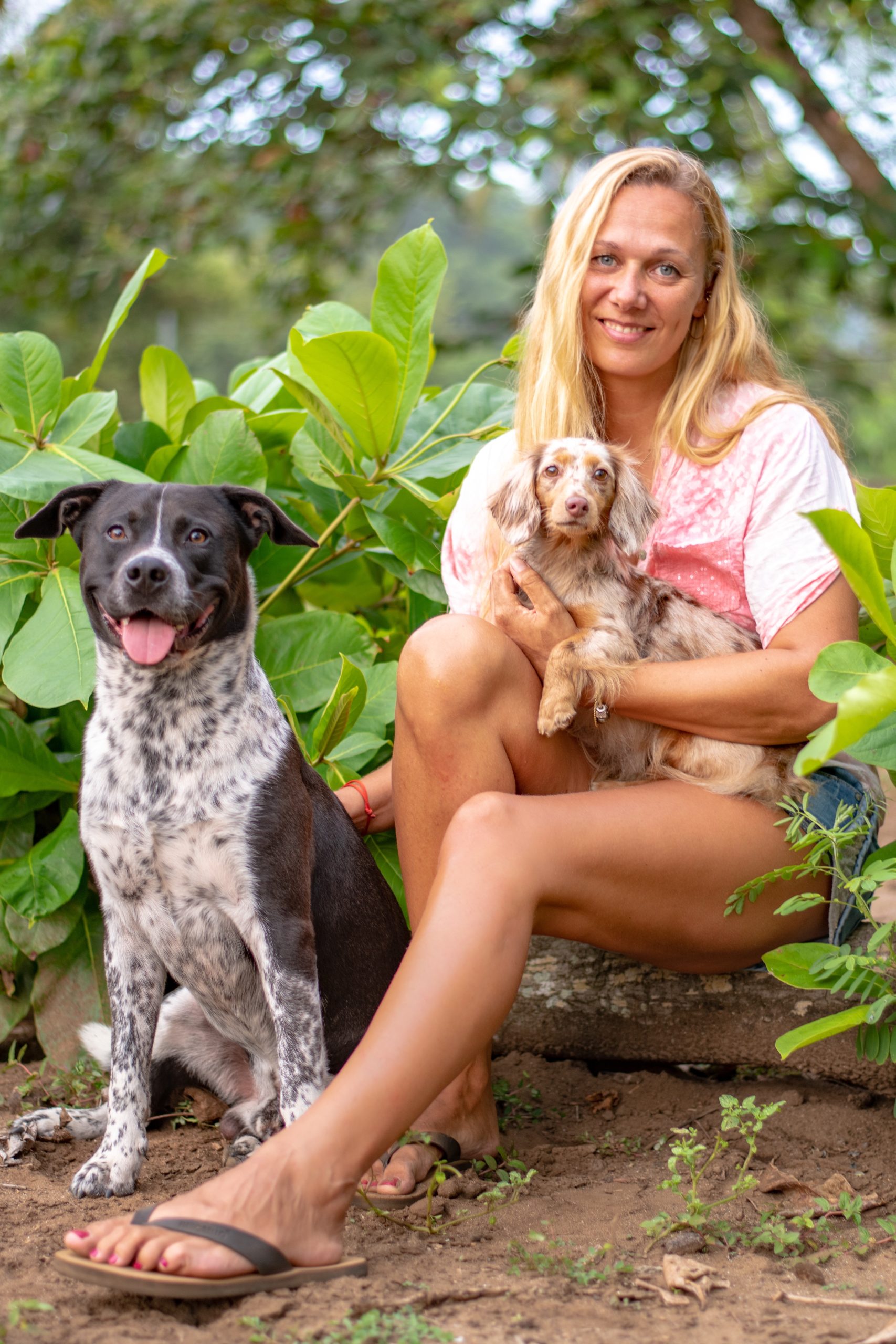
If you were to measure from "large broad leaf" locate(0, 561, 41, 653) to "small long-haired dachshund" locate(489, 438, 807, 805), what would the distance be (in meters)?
1.20

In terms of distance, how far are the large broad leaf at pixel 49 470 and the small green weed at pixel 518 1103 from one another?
1.70 metres

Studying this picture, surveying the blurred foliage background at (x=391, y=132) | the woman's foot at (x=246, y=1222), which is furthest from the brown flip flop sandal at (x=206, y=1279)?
the blurred foliage background at (x=391, y=132)

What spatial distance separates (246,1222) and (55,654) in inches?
58.6

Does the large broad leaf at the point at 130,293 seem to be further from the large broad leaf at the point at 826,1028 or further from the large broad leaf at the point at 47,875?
the large broad leaf at the point at 826,1028

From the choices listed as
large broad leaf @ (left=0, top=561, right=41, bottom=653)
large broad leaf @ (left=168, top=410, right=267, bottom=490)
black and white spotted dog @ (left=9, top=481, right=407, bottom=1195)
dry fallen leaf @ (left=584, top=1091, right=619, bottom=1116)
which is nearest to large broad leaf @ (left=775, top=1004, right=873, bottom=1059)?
dry fallen leaf @ (left=584, top=1091, right=619, bottom=1116)

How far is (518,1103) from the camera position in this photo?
296 cm

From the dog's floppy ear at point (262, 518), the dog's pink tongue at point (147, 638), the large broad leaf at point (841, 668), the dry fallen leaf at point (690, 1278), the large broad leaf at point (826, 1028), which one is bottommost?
the dry fallen leaf at point (690, 1278)

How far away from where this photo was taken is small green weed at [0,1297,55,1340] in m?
1.70

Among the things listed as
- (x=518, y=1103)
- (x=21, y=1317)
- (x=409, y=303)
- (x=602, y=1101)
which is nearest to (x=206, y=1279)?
(x=21, y=1317)

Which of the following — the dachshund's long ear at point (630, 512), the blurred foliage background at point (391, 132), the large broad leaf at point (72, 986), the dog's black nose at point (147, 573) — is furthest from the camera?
the blurred foliage background at point (391, 132)

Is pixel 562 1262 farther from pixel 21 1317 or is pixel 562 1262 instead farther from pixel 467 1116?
pixel 21 1317

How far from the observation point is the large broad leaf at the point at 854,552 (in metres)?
1.94

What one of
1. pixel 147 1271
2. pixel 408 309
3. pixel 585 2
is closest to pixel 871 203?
pixel 585 2

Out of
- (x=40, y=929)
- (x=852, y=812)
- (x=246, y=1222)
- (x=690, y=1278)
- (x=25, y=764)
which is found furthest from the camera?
(x=40, y=929)
